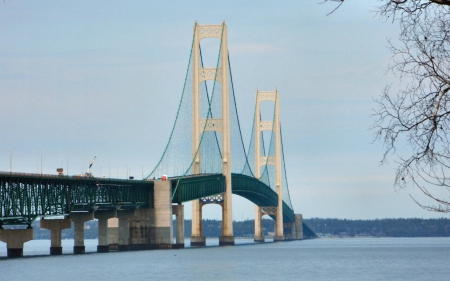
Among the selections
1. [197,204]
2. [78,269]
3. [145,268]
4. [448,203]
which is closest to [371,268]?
[145,268]

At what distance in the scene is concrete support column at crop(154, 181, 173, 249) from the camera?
98.1 metres

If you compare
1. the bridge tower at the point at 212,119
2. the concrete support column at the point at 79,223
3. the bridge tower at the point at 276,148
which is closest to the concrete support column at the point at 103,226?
the concrete support column at the point at 79,223

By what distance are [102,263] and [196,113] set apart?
120 ft

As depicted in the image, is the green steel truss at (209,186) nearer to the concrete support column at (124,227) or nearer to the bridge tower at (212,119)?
the bridge tower at (212,119)

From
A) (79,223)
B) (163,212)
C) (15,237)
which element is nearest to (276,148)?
(163,212)

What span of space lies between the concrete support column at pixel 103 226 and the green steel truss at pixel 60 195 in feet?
4.76

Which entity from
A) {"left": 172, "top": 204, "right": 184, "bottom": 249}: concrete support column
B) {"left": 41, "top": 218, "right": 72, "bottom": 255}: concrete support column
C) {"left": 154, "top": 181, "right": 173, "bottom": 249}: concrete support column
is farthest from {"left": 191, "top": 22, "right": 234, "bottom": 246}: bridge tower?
{"left": 41, "top": 218, "right": 72, "bottom": 255}: concrete support column

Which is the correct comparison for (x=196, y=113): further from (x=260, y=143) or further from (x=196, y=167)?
(x=260, y=143)

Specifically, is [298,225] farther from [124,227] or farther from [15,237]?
[15,237]

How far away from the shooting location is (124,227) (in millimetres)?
98562

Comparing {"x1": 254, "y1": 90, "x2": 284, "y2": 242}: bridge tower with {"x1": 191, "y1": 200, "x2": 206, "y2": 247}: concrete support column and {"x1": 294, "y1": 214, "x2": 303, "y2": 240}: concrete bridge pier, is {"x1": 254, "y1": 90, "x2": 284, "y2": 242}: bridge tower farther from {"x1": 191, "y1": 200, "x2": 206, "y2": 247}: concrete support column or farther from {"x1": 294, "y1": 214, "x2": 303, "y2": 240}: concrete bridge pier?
{"x1": 191, "y1": 200, "x2": 206, "y2": 247}: concrete support column

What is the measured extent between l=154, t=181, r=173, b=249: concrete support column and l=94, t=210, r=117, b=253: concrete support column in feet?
16.6

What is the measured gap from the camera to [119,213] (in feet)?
322

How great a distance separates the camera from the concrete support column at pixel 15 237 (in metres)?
76.3
